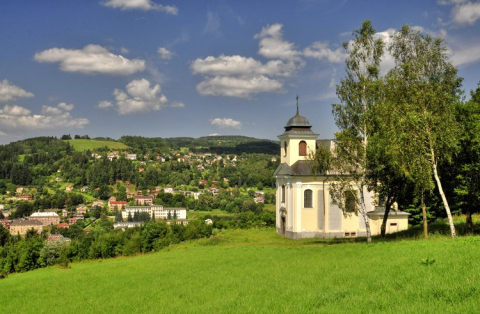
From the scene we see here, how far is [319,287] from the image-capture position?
1220 centimetres

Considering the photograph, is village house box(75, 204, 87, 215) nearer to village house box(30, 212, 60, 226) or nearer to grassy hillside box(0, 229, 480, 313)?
village house box(30, 212, 60, 226)

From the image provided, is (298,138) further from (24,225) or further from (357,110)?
(24,225)

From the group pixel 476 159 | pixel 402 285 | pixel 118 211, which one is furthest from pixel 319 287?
pixel 118 211

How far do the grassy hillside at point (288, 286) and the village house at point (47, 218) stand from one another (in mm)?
148655

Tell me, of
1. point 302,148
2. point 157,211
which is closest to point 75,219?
point 157,211

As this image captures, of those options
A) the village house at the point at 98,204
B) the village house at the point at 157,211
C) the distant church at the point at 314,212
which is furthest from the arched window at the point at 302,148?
the village house at the point at 98,204

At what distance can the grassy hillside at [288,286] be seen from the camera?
946 centimetres

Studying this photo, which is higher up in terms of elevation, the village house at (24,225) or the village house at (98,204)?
the village house at (98,204)

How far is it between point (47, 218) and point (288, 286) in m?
165

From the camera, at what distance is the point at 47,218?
157 metres

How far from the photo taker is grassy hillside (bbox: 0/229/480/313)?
31.0ft

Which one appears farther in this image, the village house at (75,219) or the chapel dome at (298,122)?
the village house at (75,219)

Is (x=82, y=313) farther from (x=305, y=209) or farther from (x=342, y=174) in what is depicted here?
(x=305, y=209)

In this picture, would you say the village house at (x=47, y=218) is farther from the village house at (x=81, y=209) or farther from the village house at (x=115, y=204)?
the village house at (x=115, y=204)
